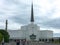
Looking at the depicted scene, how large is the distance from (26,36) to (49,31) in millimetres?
15088

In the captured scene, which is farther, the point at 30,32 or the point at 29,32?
the point at 30,32

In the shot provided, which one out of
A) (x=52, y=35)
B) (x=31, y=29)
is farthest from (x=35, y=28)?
(x=52, y=35)

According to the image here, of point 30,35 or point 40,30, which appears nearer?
point 30,35

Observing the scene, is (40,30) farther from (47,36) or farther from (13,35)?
(13,35)

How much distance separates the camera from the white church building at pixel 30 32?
142100mm

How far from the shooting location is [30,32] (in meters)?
143

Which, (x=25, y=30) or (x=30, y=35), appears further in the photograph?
(x=25, y=30)

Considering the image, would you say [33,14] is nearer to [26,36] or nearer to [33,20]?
[33,20]

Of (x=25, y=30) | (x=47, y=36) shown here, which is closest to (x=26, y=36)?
(x=25, y=30)

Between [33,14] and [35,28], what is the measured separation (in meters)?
9.27

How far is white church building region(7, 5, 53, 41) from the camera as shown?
466 ft

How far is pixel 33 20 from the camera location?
14362 centimetres

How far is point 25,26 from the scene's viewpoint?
14562 cm

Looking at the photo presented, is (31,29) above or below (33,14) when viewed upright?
below
